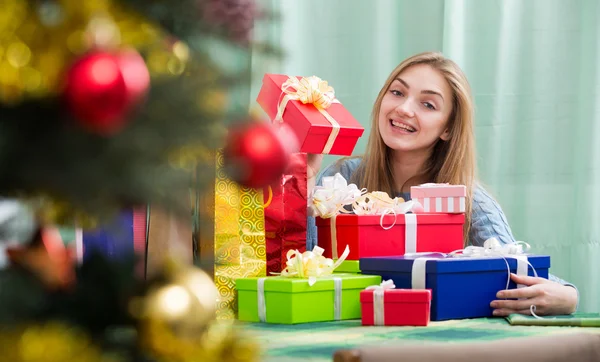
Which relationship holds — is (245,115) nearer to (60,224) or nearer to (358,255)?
(60,224)

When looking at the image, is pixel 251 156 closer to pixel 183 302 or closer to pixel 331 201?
pixel 183 302

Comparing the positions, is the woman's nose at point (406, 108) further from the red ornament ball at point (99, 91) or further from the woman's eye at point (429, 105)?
the red ornament ball at point (99, 91)

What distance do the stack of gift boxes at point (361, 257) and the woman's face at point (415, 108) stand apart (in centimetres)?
59

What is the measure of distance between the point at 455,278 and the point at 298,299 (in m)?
0.28

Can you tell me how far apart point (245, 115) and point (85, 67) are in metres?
0.13

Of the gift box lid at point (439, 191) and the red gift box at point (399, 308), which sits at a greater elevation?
the gift box lid at point (439, 191)

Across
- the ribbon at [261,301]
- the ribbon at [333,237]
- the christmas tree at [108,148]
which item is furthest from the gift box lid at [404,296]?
the christmas tree at [108,148]

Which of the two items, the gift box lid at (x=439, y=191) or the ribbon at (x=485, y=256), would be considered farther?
the gift box lid at (x=439, y=191)

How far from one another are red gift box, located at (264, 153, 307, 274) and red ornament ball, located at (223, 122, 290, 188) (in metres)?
0.81

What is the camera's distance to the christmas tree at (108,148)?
0.42m

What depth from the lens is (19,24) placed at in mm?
424

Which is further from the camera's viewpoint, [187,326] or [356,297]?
[356,297]

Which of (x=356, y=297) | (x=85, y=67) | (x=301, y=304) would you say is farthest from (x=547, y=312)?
(x=85, y=67)

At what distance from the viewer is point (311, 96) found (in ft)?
4.71
